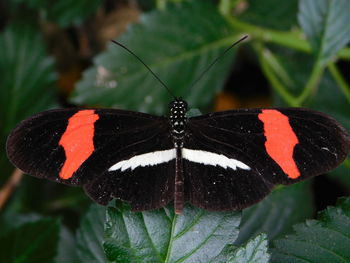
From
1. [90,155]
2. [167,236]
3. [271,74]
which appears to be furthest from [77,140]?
[271,74]

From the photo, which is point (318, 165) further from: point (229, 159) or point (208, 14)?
point (208, 14)

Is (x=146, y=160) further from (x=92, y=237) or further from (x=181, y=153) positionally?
(x=92, y=237)

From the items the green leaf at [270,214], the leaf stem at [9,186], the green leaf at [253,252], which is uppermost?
the leaf stem at [9,186]

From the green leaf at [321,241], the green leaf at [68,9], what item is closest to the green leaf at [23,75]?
the green leaf at [68,9]

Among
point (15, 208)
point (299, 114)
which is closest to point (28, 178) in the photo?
point (15, 208)

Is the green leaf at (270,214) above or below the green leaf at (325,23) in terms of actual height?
below

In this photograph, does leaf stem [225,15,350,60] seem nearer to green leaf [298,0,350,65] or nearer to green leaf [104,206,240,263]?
green leaf [298,0,350,65]

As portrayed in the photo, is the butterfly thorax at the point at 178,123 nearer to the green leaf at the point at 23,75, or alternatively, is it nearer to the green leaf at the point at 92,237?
the green leaf at the point at 92,237

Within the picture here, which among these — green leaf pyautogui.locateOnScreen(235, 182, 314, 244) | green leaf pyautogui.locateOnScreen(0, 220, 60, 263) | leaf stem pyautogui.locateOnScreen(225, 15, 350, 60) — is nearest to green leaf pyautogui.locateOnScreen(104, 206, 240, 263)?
green leaf pyautogui.locateOnScreen(235, 182, 314, 244)
